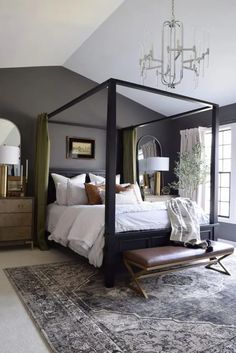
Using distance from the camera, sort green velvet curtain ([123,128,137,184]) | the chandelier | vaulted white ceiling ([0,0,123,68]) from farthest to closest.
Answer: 1. green velvet curtain ([123,128,137,184])
2. vaulted white ceiling ([0,0,123,68])
3. the chandelier

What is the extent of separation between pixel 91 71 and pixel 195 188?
2.96 metres

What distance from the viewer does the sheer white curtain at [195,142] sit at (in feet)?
19.1

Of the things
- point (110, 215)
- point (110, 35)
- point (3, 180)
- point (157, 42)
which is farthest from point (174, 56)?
point (3, 180)

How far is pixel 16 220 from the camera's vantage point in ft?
15.0

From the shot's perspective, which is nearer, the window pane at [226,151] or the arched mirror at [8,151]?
the arched mirror at [8,151]

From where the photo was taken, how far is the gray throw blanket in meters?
3.42

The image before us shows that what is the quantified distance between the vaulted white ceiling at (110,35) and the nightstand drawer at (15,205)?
215cm

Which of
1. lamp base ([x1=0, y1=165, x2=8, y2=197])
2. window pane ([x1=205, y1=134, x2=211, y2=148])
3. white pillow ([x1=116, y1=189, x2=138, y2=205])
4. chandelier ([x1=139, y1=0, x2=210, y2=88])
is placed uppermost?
chandelier ([x1=139, y1=0, x2=210, y2=88])

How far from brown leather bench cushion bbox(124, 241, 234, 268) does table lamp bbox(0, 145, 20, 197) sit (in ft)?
8.23

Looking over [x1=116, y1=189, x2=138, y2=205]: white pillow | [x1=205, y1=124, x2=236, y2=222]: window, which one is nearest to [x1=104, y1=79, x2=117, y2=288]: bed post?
[x1=116, y1=189, x2=138, y2=205]: white pillow

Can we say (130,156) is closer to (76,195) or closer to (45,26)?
(76,195)

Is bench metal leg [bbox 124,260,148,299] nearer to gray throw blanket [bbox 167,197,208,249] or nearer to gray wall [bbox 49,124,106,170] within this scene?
gray throw blanket [bbox 167,197,208,249]

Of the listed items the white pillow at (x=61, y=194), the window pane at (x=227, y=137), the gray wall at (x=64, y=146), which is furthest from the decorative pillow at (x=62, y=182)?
the window pane at (x=227, y=137)

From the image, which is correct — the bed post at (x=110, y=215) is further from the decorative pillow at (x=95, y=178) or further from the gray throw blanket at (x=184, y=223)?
the decorative pillow at (x=95, y=178)
